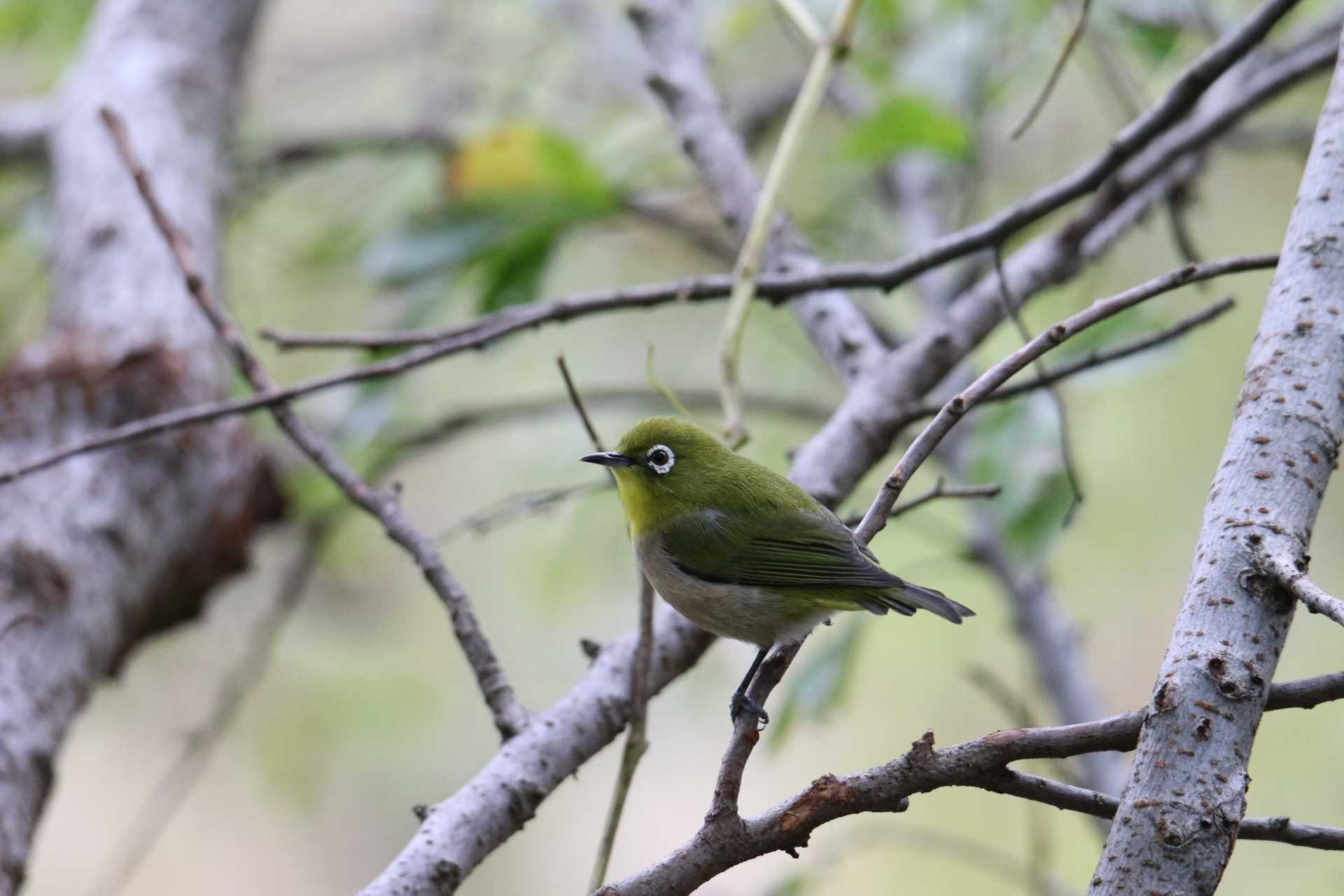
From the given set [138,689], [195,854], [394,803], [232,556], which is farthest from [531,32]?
[195,854]

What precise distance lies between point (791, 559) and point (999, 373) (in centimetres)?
115

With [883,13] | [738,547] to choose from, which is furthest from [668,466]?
[883,13]

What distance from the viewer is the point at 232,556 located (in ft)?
13.9

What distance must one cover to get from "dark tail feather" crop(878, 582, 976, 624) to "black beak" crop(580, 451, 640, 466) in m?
0.82

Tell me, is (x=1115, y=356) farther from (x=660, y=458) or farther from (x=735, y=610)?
(x=660, y=458)

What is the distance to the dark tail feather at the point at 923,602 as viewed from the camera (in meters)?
2.46

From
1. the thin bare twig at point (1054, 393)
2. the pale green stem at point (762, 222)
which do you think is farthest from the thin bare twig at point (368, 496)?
the thin bare twig at point (1054, 393)

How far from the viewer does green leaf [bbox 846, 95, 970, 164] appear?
3.63m

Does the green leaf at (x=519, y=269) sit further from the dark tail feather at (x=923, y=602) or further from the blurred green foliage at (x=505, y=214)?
the dark tail feather at (x=923, y=602)

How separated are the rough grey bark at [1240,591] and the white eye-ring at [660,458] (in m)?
1.75

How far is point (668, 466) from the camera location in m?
3.28

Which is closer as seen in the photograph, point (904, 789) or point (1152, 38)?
point (904, 789)

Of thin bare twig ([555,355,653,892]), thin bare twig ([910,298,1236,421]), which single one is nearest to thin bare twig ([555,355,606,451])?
thin bare twig ([555,355,653,892])

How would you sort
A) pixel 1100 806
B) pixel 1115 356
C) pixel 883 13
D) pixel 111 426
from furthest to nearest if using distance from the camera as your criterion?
pixel 883 13, pixel 111 426, pixel 1115 356, pixel 1100 806
